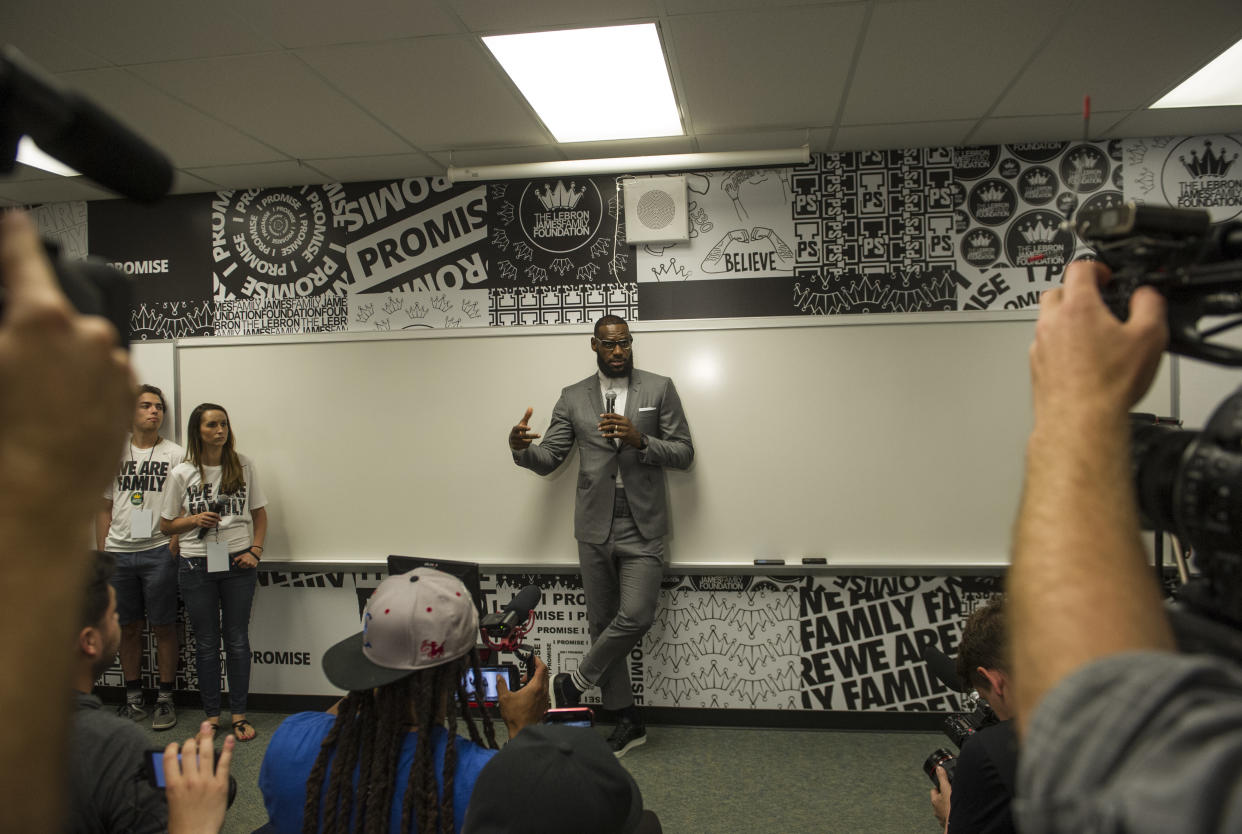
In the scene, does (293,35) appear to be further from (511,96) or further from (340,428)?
(340,428)

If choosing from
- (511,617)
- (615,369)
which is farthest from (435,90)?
(511,617)

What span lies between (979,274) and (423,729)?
2.99 meters

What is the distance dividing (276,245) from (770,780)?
349 cm

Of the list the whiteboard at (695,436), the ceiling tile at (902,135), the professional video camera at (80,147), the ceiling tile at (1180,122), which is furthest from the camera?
the whiteboard at (695,436)

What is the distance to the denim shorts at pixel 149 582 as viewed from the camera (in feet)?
10.6

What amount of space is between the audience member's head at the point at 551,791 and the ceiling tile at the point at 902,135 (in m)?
2.75

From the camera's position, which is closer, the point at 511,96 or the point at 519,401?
the point at 511,96

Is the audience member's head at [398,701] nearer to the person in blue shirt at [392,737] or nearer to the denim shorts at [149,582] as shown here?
the person in blue shirt at [392,737]

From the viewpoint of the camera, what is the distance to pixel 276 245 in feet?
11.3

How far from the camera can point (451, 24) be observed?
2.04m

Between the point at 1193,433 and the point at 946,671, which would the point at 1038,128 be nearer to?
the point at 946,671

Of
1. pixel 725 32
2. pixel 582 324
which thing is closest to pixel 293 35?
pixel 725 32

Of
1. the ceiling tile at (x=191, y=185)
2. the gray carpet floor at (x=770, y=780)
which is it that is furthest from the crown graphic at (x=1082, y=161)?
the ceiling tile at (x=191, y=185)

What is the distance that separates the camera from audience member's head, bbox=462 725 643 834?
0.87 m
